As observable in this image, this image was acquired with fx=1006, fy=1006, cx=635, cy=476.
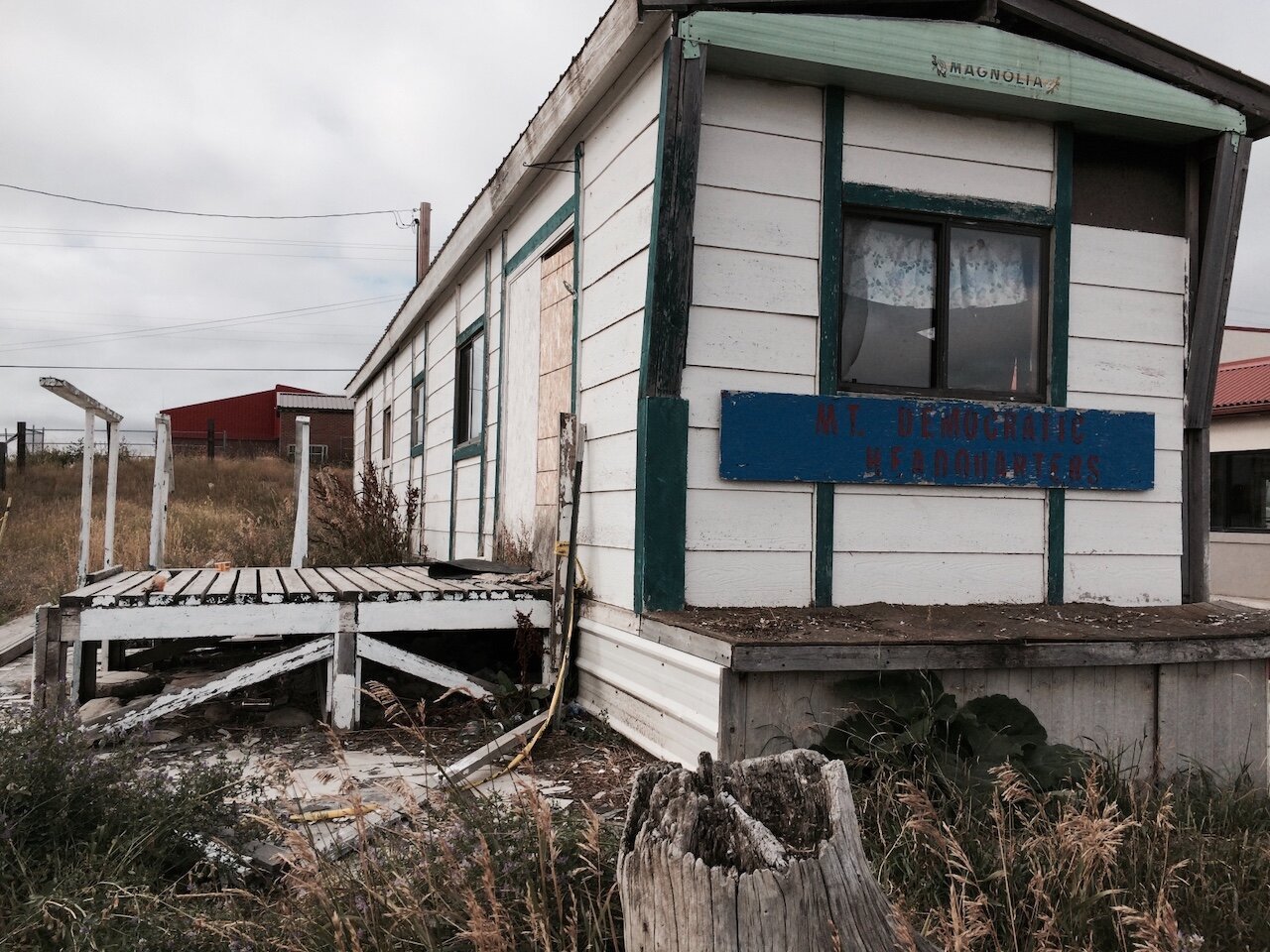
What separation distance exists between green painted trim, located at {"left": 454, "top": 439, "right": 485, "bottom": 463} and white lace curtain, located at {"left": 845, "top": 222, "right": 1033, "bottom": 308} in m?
4.05

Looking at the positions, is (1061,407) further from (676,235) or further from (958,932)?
(958,932)

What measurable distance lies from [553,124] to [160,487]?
→ 389cm

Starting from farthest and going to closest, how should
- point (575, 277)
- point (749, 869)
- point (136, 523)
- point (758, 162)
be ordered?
→ 1. point (136, 523)
2. point (575, 277)
3. point (758, 162)
4. point (749, 869)

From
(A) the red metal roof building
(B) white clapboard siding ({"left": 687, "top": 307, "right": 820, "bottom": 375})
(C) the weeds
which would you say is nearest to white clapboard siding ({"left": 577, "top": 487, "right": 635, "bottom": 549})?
(B) white clapboard siding ({"left": 687, "top": 307, "right": 820, "bottom": 375})

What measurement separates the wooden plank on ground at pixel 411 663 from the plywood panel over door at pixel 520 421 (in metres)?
1.44

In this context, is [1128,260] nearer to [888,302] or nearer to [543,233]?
[888,302]

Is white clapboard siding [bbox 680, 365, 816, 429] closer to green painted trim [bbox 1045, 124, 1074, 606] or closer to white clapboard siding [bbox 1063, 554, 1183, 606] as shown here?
green painted trim [bbox 1045, 124, 1074, 606]

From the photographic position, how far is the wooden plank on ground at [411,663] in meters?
5.33

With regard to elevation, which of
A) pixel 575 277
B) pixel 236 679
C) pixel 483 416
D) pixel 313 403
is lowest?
pixel 236 679

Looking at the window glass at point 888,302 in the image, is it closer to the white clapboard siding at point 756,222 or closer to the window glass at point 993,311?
the window glass at point 993,311

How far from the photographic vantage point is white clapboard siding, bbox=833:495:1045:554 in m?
4.88

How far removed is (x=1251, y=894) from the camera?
9.76 ft

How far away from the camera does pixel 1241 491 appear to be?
45.2 ft

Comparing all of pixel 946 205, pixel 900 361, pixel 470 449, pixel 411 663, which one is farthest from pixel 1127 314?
pixel 470 449
